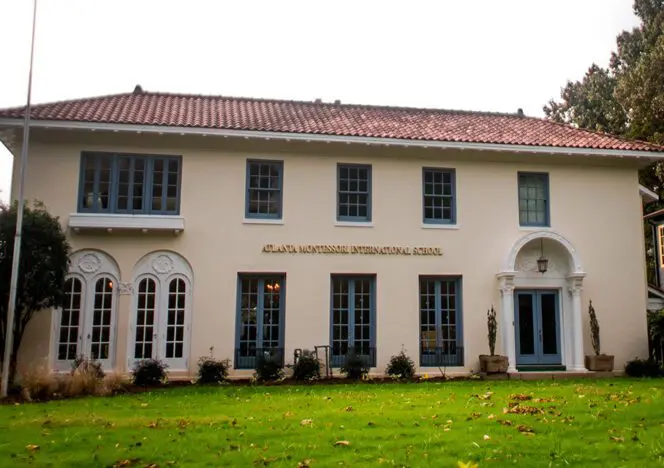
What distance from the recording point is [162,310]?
54.3 feet

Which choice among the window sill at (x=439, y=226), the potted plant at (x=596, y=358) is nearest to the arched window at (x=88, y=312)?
the window sill at (x=439, y=226)

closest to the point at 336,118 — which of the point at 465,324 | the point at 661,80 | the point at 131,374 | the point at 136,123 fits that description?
the point at 136,123

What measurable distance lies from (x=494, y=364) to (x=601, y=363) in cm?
316

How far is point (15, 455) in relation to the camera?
7.39 metres

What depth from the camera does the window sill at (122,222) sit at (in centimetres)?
1620

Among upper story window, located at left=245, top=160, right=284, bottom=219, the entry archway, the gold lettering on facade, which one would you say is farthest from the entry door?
upper story window, located at left=245, top=160, right=284, bottom=219

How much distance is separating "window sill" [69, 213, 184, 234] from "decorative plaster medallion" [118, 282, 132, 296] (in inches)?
56.1

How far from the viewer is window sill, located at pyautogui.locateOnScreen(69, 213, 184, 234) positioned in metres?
16.2

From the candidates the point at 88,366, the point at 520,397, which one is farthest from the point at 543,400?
the point at 88,366

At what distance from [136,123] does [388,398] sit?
9576 mm

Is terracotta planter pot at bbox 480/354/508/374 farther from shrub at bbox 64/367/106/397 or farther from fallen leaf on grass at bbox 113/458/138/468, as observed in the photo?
fallen leaf on grass at bbox 113/458/138/468

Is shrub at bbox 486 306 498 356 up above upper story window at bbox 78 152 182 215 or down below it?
below

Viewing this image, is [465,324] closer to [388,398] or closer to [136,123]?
[388,398]

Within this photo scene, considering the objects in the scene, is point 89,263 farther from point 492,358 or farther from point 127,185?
point 492,358
